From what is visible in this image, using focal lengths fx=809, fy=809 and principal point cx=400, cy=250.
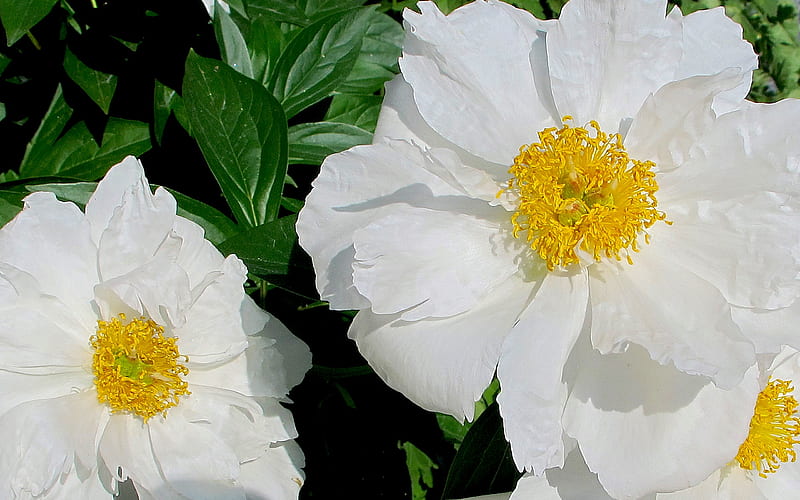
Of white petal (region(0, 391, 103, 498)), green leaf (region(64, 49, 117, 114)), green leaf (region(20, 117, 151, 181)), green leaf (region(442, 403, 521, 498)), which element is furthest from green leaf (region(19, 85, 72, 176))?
green leaf (region(442, 403, 521, 498))

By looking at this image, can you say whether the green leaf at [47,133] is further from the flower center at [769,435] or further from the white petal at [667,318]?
the flower center at [769,435]

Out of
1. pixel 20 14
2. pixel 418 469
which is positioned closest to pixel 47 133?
pixel 20 14

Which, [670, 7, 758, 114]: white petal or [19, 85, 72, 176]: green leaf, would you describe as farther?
[19, 85, 72, 176]: green leaf

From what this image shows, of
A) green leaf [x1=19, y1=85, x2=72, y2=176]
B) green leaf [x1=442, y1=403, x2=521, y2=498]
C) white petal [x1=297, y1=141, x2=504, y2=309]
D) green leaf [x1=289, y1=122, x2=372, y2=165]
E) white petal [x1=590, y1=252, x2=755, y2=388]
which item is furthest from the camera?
green leaf [x1=19, y1=85, x2=72, y2=176]

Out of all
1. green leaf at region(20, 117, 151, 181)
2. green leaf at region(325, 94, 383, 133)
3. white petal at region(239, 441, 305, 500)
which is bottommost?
white petal at region(239, 441, 305, 500)

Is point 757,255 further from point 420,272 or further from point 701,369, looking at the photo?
point 420,272

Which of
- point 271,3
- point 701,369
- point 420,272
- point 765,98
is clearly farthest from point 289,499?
point 765,98

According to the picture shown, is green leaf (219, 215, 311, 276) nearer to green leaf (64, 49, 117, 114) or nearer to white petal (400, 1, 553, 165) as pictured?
white petal (400, 1, 553, 165)

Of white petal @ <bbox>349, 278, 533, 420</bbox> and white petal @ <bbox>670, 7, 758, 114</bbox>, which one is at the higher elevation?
white petal @ <bbox>670, 7, 758, 114</bbox>
